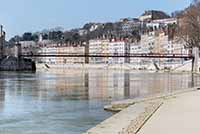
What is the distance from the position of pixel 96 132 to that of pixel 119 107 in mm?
8667

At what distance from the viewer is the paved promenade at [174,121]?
12.9 m

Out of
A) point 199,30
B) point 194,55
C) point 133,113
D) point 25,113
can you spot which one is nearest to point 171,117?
point 133,113

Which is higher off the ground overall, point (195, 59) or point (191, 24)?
point (191, 24)

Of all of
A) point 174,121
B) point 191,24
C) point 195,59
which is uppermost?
point 191,24

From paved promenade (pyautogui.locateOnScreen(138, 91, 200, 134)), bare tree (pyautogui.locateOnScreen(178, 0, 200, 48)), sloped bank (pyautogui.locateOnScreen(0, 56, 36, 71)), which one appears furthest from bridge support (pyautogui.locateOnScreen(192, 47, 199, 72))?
paved promenade (pyautogui.locateOnScreen(138, 91, 200, 134))

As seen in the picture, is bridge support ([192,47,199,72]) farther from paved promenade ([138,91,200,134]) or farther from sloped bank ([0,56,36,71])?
paved promenade ([138,91,200,134])

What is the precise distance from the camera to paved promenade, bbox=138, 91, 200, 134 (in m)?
12.9

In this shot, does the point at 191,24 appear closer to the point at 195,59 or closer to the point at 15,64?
the point at 195,59

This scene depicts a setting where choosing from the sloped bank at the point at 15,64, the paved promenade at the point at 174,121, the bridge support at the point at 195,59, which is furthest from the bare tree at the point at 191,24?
the paved promenade at the point at 174,121

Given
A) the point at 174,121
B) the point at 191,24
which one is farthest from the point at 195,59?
the point at 174,121

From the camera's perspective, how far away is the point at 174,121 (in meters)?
14.8

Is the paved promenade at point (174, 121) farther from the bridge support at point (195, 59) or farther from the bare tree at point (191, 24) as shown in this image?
the bridge support at point (195, 59)

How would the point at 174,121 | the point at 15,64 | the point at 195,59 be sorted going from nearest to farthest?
the point at 174,121
the point at 195,59
the point at 15,64

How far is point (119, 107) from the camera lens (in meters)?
21.6
